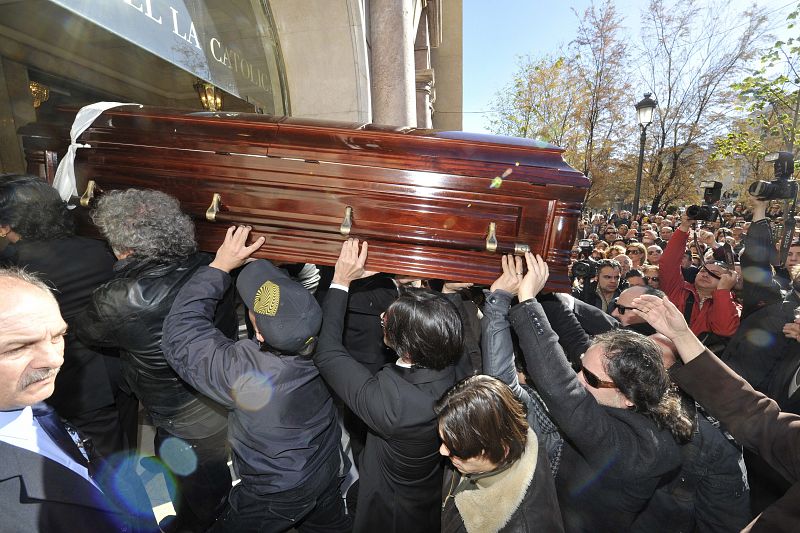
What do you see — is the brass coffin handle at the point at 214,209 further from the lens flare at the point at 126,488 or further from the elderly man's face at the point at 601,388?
the elderly man's face at the point at 601,388

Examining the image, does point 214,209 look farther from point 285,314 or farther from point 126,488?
point 126,488

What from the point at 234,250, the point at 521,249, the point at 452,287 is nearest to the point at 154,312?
the point at 234,250

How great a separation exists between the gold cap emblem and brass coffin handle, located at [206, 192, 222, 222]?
48 cm

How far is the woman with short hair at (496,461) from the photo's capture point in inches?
46.2

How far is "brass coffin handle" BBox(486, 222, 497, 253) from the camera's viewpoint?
158 cm

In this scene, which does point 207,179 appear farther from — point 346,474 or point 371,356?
point 346,474

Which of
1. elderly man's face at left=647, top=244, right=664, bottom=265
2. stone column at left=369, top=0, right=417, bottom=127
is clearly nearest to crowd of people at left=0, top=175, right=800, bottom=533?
stone column at left=369, top=0, right=417, bottom=127

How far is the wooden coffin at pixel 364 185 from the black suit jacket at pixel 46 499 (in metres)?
1.01

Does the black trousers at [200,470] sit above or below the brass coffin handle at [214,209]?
below

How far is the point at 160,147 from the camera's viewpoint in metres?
1.79

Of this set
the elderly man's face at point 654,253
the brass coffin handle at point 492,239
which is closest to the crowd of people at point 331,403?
the brass coffin handle at point 492,239

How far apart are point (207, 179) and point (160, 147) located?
0.26 metres

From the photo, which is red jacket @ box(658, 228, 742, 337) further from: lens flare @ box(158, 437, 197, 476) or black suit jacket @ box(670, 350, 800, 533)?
lens flare @ box(158, 437, 197, 476)

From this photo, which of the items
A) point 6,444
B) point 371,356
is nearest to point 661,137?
point 371,356
